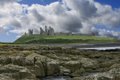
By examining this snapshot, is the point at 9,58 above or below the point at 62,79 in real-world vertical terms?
above

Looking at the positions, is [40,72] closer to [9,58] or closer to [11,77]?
[9,58]

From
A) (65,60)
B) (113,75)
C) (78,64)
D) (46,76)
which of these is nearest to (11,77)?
(113,75)

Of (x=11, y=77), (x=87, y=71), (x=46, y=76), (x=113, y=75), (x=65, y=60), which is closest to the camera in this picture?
(x=113, y=75)

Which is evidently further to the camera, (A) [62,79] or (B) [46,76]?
(B) [46,76]

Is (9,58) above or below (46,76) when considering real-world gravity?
above

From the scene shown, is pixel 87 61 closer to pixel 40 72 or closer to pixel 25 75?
pixel 40 72

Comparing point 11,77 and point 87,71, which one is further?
point 87,71

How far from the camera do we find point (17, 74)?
4578cm

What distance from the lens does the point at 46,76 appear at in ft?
225

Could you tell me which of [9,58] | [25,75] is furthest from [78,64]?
[25,75]

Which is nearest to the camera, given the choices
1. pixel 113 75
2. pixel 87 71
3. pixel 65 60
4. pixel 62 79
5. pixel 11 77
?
pixel 113 75

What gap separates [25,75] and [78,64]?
32.0 metres

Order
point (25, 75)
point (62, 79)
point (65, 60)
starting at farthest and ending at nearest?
point (65, 60) < point (62, 79) < point (25, 75)

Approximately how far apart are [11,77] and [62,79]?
21206mm
